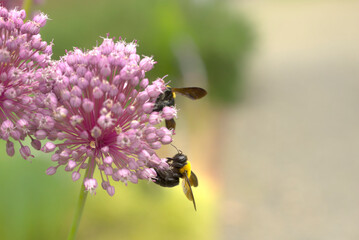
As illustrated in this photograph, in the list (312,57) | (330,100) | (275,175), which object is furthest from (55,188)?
(312,57)

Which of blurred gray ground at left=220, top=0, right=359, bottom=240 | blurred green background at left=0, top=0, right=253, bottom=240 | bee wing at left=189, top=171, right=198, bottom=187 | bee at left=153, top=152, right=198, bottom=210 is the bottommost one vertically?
blurred gray ground at left=220, top=0, right=359, bottom=240

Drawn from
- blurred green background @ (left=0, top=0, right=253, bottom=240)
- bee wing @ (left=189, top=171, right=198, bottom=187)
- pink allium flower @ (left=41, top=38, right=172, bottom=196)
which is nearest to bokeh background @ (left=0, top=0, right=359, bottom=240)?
blurred green background @ (left=0, top=0, right=253, bottom=240)

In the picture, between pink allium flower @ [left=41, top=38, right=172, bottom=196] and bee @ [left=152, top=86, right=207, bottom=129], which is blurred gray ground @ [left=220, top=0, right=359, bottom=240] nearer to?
bee @ [left=152, top=86, right=207, bottom=129]

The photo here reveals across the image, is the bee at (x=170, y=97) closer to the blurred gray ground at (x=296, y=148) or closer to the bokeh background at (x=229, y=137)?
the bokeh background at (x=229, y=137)

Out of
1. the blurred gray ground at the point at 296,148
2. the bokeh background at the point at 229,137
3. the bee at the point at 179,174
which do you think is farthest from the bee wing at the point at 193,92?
the blurred gray ground at the point at 296,148

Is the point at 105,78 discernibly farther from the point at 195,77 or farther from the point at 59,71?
the point at 195,77

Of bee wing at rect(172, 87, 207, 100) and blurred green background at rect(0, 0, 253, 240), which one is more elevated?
bee wing at rect(172, 87, 207, 100)
